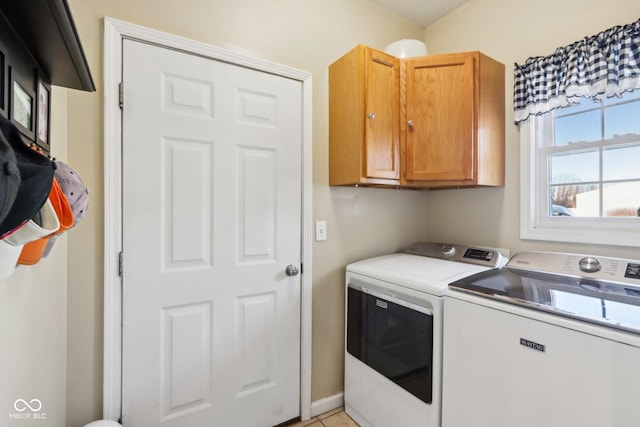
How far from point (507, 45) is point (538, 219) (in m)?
1.09

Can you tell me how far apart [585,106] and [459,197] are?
0.82m

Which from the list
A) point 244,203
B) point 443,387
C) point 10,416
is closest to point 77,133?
point 244,203

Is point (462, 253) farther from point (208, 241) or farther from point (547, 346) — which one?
point (208, 241)

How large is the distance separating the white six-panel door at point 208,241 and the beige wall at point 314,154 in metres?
0.12

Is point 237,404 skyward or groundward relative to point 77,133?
groundward

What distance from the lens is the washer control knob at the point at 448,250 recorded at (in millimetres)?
1919

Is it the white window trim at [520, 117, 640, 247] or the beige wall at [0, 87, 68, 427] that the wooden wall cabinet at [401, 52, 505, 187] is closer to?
the white window trim at [520, 117, 640, 247]

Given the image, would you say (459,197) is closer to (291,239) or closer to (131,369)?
(291,239)

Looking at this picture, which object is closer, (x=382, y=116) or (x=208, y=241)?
→ (x=208, y=241)

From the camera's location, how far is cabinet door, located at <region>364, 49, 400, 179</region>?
5.38ft

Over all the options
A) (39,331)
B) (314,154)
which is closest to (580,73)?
(314,154)

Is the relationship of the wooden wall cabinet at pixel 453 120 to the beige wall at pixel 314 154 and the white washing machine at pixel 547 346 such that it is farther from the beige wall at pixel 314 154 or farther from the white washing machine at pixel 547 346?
the white washing machine at pixel 547 346

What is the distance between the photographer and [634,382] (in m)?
0.84

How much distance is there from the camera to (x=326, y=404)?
6.11 ft
